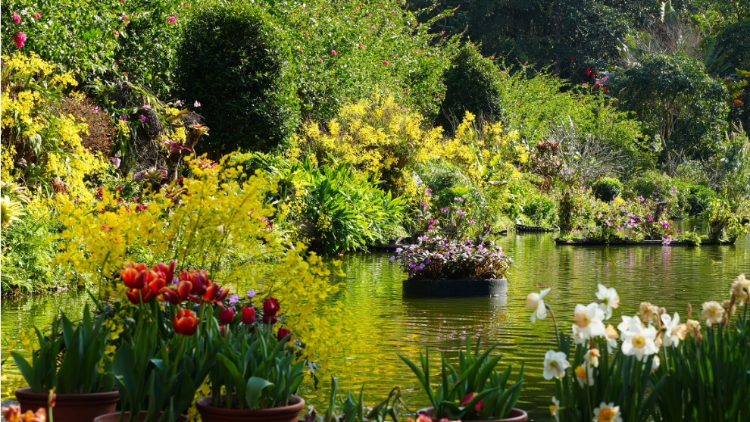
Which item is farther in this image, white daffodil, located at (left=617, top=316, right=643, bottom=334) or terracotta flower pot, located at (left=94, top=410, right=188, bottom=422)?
terracotta flower pot, located at (left=94, top=410, right=188, bottom=422)

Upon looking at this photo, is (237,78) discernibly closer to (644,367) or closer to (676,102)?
(644,367)

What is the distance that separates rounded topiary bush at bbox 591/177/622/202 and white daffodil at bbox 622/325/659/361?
81.1ft

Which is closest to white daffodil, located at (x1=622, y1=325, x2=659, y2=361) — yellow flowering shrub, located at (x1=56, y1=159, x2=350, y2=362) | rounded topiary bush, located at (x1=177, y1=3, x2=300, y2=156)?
yellow flowering shrub, located at (x1=56, y1=159, x2=350, y2=362)

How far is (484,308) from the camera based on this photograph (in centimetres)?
888

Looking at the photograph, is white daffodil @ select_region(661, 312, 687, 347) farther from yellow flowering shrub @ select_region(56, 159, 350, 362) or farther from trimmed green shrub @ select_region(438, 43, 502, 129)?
trimmed green shrub @ select_region(438, 43, 502, 129)

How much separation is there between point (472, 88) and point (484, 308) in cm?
1633

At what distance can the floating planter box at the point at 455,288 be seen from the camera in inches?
386

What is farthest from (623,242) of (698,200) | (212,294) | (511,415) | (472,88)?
(212,294)

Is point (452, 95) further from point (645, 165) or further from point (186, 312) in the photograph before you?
point (186, 312)

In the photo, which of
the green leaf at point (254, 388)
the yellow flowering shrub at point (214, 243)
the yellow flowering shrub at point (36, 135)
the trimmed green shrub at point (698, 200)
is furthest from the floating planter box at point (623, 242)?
the green leaf at point (254, 388)

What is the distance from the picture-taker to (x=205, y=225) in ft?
16.2

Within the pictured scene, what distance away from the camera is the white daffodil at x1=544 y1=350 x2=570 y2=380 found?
9.82 feet

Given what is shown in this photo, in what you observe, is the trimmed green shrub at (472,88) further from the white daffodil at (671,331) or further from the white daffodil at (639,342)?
the white daffodil at (639,342)

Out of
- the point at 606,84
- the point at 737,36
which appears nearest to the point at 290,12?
the point at 606,84
